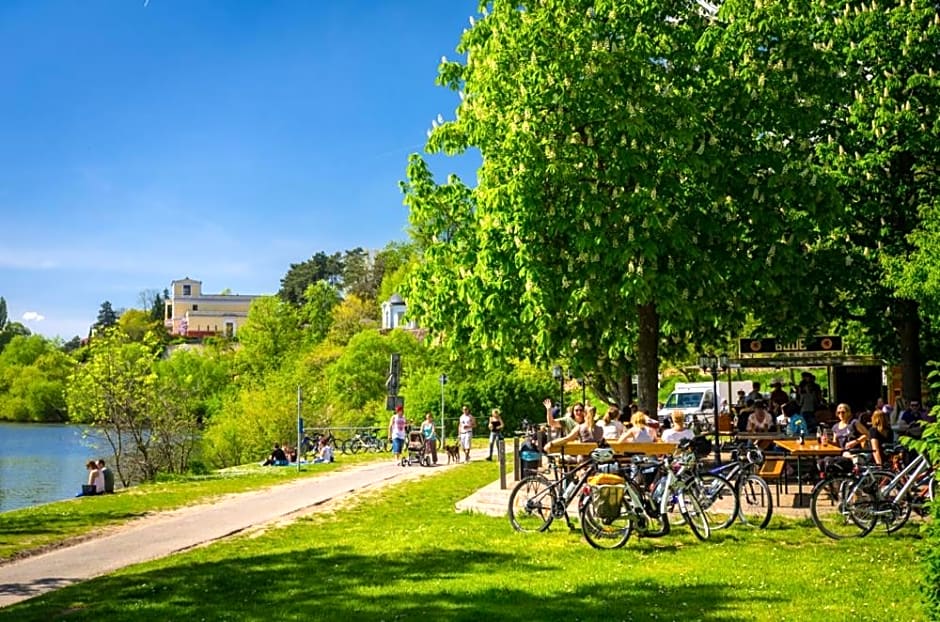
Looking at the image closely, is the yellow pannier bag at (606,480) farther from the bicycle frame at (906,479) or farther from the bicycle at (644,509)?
the bicycle frame at (906,479)

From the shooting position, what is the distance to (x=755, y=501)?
45.5 ft

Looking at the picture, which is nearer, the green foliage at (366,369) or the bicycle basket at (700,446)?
the bicycle basket at (700,446)

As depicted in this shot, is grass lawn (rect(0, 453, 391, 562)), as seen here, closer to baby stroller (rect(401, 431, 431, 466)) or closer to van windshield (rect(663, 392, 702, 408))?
baby stroller (rect(401, 431, 431, 466))

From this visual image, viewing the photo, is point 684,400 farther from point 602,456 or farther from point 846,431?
point 602,456

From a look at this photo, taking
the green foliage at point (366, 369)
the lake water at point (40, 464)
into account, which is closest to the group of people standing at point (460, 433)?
the lake water at point (40, 464)

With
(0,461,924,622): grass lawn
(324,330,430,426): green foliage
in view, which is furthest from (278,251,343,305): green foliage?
(0,461,924,622): grass lawn

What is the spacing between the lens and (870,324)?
2331 cm

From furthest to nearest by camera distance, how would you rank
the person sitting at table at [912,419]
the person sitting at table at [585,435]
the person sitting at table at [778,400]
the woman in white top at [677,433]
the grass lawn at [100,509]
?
the person sitting at table at [778,400], the person sitting at table at [912,419], the grass lawn at [100,509], the person sitting at table at [585,435], the woman in white top at [677,433]

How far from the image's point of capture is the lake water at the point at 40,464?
4303cm

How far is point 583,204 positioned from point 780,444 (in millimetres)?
5200

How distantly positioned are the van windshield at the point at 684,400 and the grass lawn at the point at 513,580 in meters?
27.2

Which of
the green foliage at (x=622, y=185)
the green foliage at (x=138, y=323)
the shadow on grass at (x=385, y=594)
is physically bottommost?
the shadow on grass at (x=385, y=594)

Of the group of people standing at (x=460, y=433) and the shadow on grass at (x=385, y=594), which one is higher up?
the group of people standing at (x=460, y=433)

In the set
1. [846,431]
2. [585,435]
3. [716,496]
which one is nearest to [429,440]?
[585,435]
